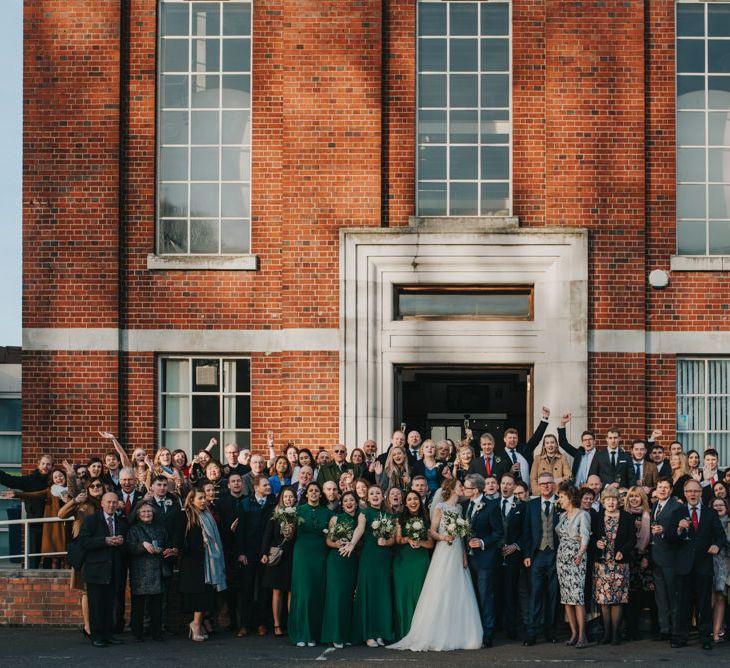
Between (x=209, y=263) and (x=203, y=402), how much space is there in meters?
2.17

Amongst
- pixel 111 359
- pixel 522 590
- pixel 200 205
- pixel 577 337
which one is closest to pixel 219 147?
pixel 200 205

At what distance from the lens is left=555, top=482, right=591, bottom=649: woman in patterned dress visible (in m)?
15.1

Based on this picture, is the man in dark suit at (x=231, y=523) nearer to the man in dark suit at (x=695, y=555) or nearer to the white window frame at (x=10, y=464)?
the man in dark suit at (x=695, y=555)

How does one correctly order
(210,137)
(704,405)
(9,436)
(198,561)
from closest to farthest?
1. (198,561)
2. (704,405)
3. (210,137)
4. (9,436)

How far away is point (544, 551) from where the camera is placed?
50.8ft


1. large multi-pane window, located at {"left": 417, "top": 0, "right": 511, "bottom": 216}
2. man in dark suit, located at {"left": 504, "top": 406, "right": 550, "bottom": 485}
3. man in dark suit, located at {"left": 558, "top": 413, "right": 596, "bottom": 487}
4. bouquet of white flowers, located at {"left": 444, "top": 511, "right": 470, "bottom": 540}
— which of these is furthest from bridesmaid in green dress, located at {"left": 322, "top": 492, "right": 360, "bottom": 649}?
large multi-pane window, located at {"left": 417, "top": 0, "right": 511, "bottom": 216}

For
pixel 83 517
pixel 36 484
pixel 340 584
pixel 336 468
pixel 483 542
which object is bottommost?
pixel 340 584

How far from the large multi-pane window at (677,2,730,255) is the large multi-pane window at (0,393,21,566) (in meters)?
15.4

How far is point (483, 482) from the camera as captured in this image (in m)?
15.8

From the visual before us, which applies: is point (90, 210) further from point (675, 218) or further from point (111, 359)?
point (675, 218)

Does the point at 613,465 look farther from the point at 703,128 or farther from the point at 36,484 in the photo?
the point at 36,484

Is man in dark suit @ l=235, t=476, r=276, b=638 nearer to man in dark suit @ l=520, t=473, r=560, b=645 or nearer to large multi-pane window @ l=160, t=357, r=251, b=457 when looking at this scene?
man in dark suit @ l=520, t=473, r=560, b=645

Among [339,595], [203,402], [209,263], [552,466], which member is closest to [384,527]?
[339,595]

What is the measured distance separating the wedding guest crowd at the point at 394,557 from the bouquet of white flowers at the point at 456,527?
1 cm
